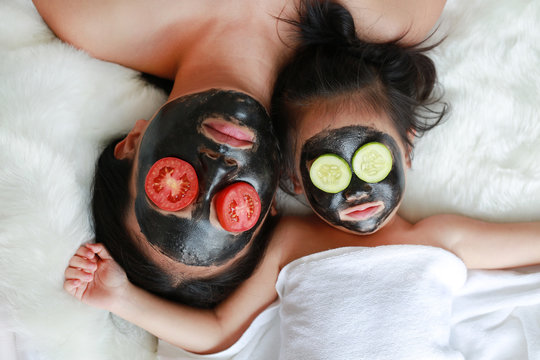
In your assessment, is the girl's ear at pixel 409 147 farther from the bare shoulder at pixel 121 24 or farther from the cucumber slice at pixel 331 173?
the bare shoulder at pixel 121 24

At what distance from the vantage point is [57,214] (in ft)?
3.73

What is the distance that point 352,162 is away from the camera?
1.13 meters

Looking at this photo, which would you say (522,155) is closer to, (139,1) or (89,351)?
(139,1)

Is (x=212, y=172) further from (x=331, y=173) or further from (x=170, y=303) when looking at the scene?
(x=170, y=303)

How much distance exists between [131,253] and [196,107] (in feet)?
1.33

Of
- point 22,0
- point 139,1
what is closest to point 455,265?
point 139,1

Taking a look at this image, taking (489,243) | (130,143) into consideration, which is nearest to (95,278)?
(130,143)

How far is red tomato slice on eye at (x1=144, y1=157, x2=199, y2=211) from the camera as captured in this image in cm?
97

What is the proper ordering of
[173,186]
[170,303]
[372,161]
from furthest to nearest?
[170,303]
[372,161]
[173,186]

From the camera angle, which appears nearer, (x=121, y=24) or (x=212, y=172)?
(x=212, y=172)

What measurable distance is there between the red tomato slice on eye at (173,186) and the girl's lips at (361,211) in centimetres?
41

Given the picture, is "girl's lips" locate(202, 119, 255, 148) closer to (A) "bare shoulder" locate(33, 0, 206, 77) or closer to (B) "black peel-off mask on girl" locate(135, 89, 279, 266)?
(B) "black peel-off mask on girl" locate(135, 89, 279, 266)

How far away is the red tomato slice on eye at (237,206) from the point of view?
0.97m

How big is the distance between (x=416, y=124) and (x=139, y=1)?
2.83 ft
